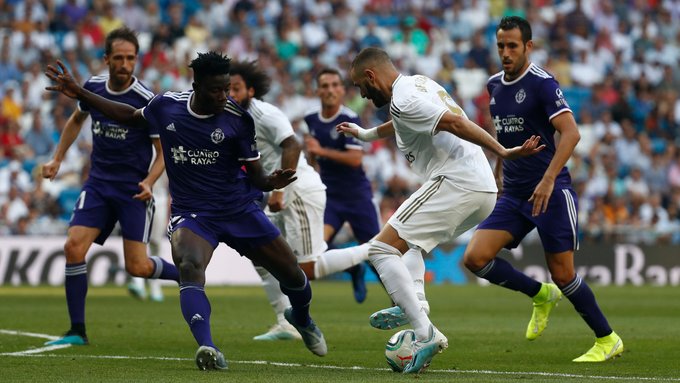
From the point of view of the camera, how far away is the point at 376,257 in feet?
29.6

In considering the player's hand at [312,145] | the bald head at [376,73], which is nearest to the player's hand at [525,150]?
the bald head at [376,73]

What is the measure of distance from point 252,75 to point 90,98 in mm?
2056

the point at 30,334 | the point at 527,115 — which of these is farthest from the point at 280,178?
the point at 30,334

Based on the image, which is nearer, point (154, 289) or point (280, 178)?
point (280, 178)

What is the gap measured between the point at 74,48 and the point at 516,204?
18231 millimetres

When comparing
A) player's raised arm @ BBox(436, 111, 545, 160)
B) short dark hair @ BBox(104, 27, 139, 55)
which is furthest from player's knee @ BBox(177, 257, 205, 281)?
short dark hair @ BBox(104, 27, 139, 55)

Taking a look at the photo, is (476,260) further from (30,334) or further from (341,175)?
(341,175)

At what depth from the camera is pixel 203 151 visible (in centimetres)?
922

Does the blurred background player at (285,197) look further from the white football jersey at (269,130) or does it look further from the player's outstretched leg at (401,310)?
the player's outstretched leg at (401,310)

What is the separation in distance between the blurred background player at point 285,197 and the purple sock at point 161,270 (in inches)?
38.8

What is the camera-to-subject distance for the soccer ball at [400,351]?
879cm

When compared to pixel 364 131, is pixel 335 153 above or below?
below

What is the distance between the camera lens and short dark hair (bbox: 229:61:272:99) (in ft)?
38.5

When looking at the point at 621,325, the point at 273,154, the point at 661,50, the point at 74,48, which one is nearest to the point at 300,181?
the point at 273,154
